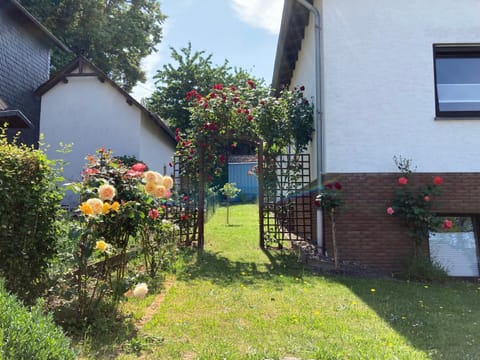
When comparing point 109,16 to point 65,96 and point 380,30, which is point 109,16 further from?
point 380,30

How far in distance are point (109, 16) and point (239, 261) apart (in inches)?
842

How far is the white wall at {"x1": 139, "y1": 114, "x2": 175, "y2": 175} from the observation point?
46.9ft

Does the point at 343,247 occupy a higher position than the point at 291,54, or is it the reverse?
the point at 291,54

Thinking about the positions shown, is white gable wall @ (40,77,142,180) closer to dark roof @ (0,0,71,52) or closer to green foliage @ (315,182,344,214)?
dark roof @ (0,0,71,52)

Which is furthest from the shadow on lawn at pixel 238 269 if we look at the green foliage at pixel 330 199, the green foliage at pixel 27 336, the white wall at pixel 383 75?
the green foliage at pixel 27 336

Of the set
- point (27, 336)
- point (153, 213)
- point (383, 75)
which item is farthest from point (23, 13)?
point (27, 336)

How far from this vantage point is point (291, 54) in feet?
33.4

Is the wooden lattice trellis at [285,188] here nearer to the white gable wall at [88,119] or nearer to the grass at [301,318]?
the grass at [301,318]

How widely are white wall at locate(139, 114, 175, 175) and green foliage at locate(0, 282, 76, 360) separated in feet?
38.3

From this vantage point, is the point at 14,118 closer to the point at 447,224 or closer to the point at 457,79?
the point at 447,224

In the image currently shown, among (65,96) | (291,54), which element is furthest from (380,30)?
(65,96)

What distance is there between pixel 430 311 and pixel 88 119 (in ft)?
42.0

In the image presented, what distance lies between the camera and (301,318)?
3734 millimetres

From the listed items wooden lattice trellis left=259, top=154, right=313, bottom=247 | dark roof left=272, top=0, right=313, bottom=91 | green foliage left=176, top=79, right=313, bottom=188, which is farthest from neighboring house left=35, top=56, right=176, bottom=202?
wooden lattice trellis left=259, top=154, right=313, bottom=247
